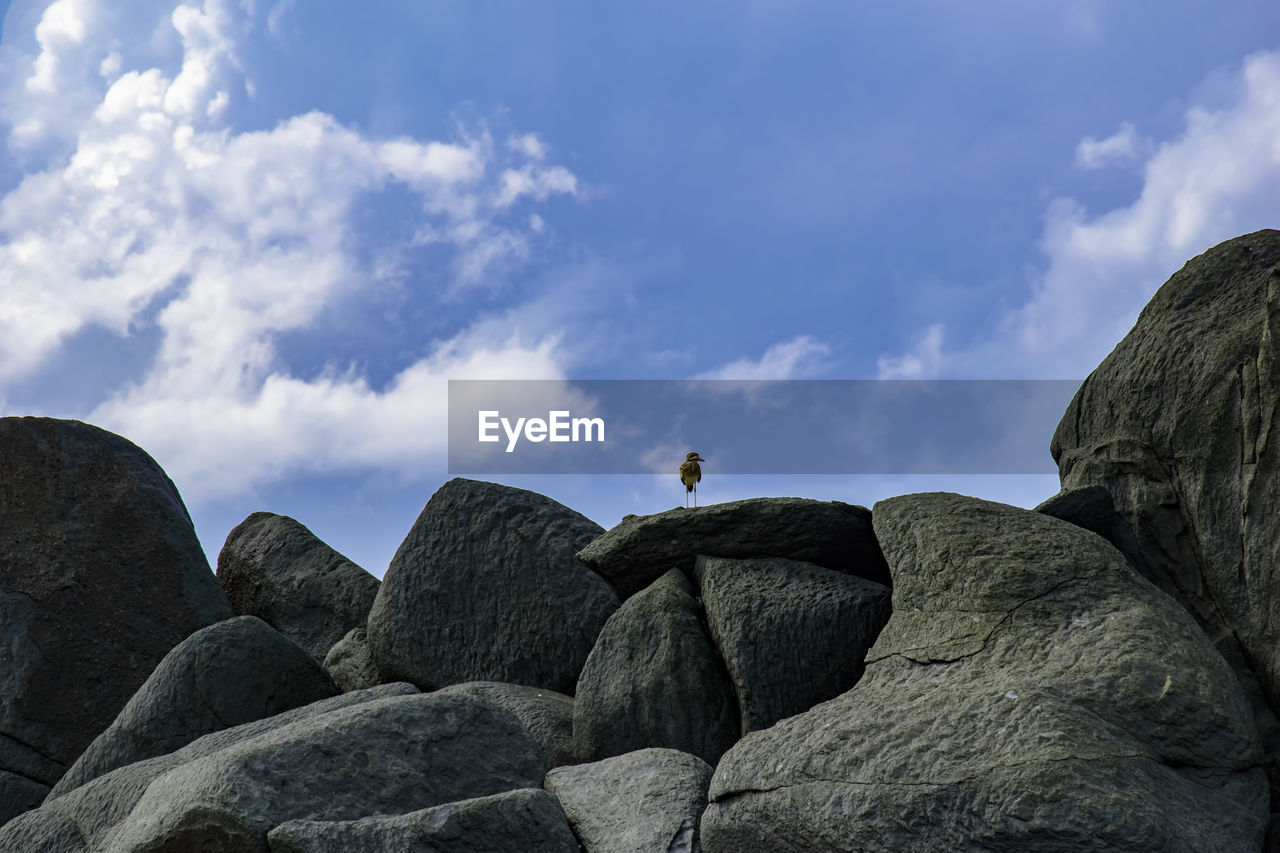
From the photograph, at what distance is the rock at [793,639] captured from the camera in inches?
359

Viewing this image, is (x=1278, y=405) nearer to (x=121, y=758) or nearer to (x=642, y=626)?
(x=642, y=626)

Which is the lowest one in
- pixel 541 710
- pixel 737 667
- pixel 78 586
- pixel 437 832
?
pixel 437 832

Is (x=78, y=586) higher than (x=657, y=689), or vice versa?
(x=78, y=586)

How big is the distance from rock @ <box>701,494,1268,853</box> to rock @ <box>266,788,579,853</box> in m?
1.13

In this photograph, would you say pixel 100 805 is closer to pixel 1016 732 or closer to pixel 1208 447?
pixel 1016 732

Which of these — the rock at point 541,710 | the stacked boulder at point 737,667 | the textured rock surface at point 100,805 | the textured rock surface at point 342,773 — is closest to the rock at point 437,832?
the stacked boulder at point 737,667

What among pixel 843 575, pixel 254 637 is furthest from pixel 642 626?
pixel 254 637

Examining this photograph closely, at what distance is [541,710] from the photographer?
10.1 m

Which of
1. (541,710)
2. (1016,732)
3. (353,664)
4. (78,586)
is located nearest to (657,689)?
(541,710)

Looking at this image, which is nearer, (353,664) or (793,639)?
(793,639)

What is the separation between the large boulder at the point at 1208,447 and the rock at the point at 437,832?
5135mm

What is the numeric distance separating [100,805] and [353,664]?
147 inches

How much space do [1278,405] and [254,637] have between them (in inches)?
349

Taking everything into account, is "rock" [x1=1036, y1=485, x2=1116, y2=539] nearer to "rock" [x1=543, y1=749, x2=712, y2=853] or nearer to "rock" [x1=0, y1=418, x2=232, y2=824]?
"rock" [x1=543, y1=749, x2=712, y2=853]
